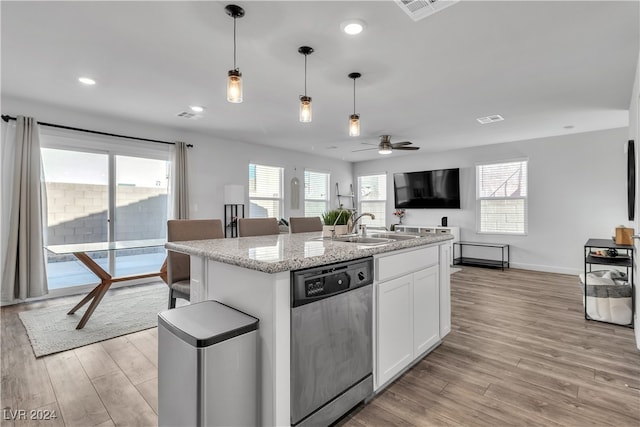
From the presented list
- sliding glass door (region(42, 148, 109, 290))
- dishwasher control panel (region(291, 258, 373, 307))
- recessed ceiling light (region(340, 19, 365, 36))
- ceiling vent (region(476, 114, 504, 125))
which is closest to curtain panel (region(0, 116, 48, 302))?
sliding glass door (region(42, 148, 109, 290))

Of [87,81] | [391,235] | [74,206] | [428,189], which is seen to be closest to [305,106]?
[391,235]

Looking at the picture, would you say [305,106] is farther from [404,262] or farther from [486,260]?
[486,260]

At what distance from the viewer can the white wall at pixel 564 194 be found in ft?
17.0

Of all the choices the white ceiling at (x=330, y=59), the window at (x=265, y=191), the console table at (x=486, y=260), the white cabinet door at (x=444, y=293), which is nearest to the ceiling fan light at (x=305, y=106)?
the white ceiling at (x=330, y=59)

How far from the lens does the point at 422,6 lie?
6.58 ft

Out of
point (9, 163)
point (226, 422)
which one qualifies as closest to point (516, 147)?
point (226, 422)

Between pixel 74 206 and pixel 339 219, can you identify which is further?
pixel 74 206

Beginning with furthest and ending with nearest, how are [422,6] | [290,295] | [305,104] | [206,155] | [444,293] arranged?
[206,155] → [444,293] → [305,104] → [422,6] → [290,295]

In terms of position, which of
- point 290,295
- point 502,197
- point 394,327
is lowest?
point 394,327

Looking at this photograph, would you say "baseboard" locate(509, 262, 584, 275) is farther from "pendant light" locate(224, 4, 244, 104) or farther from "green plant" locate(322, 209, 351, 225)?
Answer: "pendant light" locate(224, 4, 244, 104)

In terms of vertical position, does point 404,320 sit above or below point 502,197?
below

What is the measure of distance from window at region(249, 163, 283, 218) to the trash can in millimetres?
4930

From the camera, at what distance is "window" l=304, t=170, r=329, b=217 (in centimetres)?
754

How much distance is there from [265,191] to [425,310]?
479 centimetres
